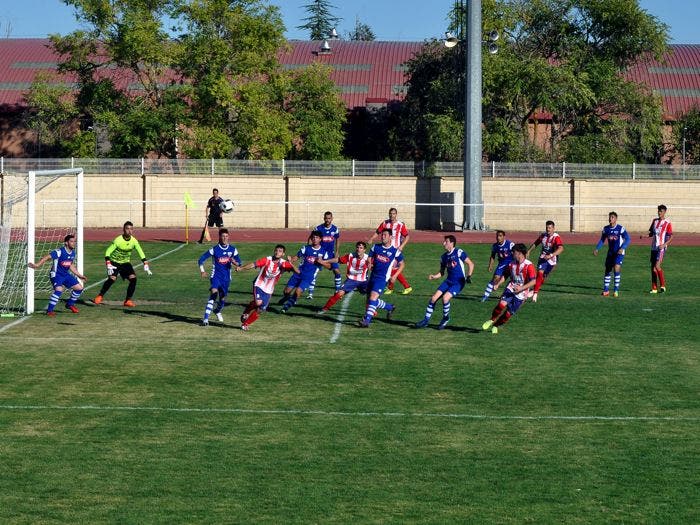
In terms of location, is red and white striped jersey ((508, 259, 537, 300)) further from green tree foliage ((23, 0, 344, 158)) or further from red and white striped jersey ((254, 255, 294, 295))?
green tree foliage ((23, 0, 344, 158))

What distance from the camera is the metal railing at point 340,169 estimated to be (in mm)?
49875

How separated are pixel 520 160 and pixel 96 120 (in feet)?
66.4

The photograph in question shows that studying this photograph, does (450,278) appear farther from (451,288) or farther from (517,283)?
(517,283)

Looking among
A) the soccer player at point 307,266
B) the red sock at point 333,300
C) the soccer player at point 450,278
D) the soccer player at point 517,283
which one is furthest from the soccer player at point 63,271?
the soccer player at point 517,283

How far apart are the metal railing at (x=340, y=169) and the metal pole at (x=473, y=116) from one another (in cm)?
496

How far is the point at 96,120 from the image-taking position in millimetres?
52188

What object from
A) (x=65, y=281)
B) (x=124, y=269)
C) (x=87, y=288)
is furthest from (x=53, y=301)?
(x=87, y=288)

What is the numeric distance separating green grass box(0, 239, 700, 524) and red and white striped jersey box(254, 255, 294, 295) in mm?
872

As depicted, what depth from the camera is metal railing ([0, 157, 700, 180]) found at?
49.9m

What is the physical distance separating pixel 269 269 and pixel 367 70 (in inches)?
1862

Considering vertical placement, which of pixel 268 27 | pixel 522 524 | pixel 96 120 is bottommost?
pixel 522 524

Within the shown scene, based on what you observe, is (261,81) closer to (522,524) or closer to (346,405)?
(346,405)

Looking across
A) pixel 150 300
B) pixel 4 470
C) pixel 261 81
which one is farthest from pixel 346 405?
pixel 261 81

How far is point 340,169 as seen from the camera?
50.9 m
